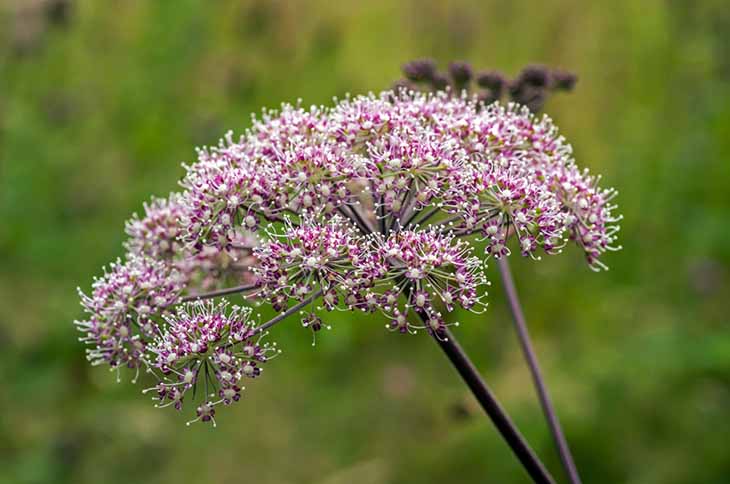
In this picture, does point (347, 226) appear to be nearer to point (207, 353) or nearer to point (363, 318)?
point (207, 353)

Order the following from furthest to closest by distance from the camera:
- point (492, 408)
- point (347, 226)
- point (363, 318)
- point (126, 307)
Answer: point (363, 318) → point (126, 307) → point (347, 226) → point (492, 408)

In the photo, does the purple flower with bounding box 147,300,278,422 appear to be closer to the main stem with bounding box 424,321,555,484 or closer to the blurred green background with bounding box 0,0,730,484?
the main stem with bounding box 424,321,555,484

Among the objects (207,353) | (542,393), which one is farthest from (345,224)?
(542,393)

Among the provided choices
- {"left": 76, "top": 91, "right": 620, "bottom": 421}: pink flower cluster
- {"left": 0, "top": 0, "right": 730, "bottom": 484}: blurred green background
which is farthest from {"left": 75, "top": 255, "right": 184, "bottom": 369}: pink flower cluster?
{"left": 0, "top": 0, "right": 730, "bottom": 484}: blurred green background

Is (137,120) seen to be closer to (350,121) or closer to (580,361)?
(580,361)

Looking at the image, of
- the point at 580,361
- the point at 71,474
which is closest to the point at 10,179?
the point at 71,474

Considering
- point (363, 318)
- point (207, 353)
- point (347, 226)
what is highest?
point (363, 318)
